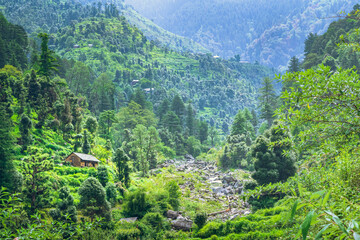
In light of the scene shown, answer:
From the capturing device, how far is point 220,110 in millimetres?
139125

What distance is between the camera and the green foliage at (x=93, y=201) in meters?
19.8

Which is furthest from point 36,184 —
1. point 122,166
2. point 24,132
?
point 122,166

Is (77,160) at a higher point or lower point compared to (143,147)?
lower

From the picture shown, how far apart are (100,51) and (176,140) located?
228 feet

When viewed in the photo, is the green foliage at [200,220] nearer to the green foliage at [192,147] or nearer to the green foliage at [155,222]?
the green foliage at [155,222]

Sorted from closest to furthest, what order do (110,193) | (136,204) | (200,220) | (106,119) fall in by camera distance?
(200,220)
(136,204)
(110,193)
(106,119)

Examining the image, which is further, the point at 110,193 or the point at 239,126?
the point at 239,126

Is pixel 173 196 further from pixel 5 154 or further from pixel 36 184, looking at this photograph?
pixel 5 154

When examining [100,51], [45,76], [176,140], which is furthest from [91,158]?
[100,51]

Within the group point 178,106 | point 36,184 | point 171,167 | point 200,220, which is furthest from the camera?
point 178,106

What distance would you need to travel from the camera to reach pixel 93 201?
19922 mm

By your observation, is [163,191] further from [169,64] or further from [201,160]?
[169,64]

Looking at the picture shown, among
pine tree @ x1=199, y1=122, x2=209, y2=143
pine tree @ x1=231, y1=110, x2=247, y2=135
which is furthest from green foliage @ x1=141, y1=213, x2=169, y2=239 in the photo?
pine tree @ x1=199, y1=122, x2=209, y2=143

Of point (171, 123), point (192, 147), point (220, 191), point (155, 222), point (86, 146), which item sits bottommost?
point (155, 222)
